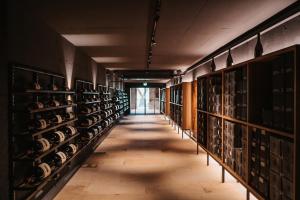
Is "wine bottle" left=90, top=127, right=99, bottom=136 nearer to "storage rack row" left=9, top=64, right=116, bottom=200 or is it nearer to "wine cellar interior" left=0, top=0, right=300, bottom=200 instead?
"wine cellar interior" left=0, top=0, right=300, bottom=200

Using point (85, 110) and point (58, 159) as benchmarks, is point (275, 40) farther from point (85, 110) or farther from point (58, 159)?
point (85, 110)

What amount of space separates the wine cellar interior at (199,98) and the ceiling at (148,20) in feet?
0.06

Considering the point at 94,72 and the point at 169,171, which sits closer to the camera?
the point at 169,171

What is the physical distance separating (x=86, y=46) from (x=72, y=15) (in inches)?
98.9

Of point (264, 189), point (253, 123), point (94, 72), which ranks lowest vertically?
point (264, 189)

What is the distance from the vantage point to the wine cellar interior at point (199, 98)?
10.4 feet

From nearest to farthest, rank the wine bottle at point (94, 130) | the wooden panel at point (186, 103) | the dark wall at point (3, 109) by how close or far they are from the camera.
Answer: the dark wall at point (3, 109) → the wine bottle at point (94, 130) → the wooden panel at point (186, 103)

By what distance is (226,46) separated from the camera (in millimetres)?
6441

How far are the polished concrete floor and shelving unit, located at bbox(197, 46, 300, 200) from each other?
0.48 metres

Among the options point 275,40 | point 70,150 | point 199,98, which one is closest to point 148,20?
point 275,40

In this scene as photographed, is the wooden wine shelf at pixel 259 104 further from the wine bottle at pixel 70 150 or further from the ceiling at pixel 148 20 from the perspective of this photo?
the wine bottle at pixel 70 150

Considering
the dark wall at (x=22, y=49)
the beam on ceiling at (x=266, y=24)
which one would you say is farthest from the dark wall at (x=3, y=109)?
the beam on ceiling at (x=266, y=24)

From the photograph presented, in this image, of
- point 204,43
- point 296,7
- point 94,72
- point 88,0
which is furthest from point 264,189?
point 94,72

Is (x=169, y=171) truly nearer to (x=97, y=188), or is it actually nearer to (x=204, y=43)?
(x=97, y=188)
